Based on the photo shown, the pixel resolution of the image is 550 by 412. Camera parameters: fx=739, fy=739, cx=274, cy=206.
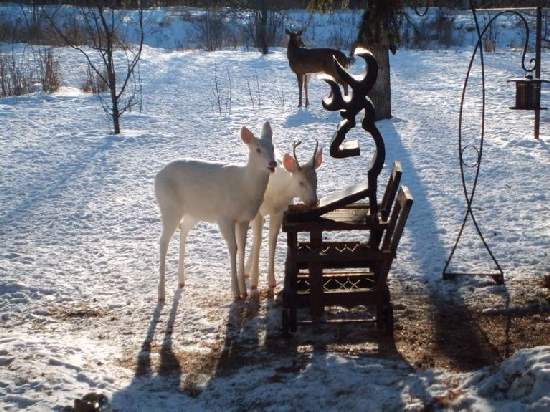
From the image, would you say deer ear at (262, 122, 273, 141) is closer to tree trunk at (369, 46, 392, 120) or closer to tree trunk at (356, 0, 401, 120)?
tree trunk at (356, 0, 401, 120)

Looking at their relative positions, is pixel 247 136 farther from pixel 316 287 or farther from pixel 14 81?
pixel 14 81

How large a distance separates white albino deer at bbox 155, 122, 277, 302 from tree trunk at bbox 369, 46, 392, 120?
22.9 feet

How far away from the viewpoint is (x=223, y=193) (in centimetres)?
631

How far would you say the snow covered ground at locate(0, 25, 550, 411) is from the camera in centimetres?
473

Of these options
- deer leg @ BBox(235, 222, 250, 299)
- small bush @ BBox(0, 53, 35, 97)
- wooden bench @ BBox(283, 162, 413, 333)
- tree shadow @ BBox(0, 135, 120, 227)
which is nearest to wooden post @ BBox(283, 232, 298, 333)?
wooden bench @ BBox(283, 162, 413, 333)

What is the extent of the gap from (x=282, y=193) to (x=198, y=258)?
1.53m

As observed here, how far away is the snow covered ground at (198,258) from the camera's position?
4.73 meters

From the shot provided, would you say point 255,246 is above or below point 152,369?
above

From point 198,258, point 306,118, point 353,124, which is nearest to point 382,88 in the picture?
point 306,118

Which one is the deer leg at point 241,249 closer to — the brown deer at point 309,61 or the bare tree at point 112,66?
the bare tree at point 112,66

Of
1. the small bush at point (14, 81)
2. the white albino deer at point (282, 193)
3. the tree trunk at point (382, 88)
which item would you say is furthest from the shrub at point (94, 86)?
the white albino deer at point (282, 193)

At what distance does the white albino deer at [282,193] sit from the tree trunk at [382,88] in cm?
673

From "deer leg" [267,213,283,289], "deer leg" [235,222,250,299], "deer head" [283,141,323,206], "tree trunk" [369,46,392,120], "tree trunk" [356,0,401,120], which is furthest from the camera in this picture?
"tree trunk" [369,46,392,120]

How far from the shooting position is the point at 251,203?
6.30 metres
